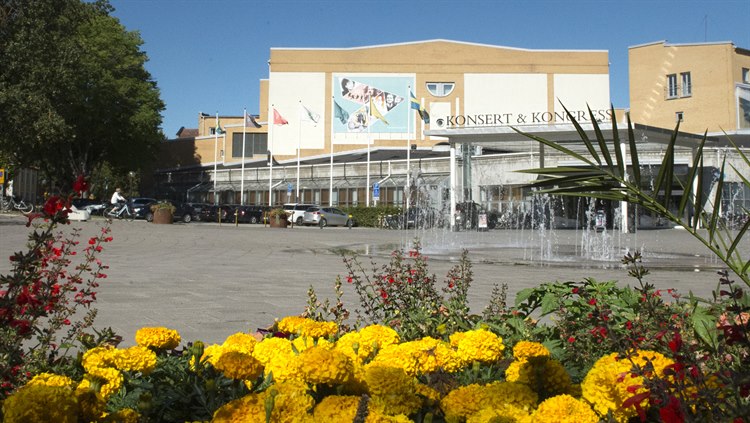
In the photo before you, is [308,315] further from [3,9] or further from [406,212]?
[406,212]

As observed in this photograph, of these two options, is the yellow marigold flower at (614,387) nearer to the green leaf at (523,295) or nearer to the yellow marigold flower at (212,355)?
the yellow marigold flower at (212,355)

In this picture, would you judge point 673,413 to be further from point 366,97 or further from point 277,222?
point 366,97

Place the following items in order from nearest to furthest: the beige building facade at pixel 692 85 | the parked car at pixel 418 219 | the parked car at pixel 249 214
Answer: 1. the parked car at pixel 418 219
2. the parked car at pixel 249 214
3. the beige building facade at pixel 692 85

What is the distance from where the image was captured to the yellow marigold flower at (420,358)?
93.7 inches

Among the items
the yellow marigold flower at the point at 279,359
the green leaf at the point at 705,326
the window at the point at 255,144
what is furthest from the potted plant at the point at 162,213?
the yellow marigold flower at the point at 279,359

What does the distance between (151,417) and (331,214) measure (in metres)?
43.9

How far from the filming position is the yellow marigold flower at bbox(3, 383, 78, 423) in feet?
5.23

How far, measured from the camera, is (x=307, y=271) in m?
12.3

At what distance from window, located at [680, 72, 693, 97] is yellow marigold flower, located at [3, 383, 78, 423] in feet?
205

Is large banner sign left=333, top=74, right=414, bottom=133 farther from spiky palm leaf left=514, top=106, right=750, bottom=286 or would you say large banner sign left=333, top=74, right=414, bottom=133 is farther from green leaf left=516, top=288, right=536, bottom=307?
spiky palm leaf left=514, top=106, right=750, bottom=286

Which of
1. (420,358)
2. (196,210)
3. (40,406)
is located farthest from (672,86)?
(40,406)

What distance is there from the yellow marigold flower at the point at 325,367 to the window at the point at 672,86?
2465 inches

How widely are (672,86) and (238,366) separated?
62.9 meters

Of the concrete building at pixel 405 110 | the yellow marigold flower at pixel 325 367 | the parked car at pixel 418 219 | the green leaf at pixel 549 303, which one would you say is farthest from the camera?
the concrete building at pixel 405 110
